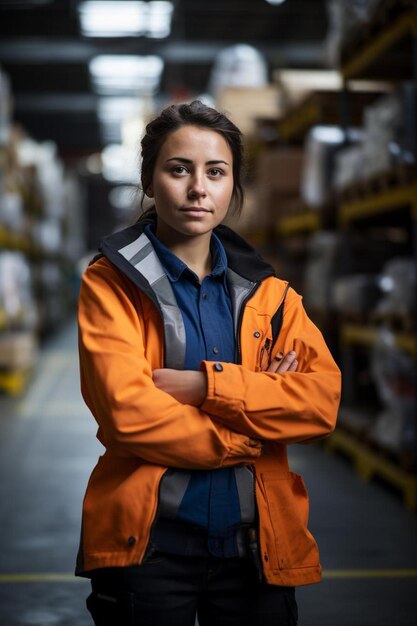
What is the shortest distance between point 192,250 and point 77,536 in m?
2.72

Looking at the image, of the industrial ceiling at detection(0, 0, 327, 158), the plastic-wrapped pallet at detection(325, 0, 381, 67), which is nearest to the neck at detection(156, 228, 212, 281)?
the plastic-wrapped pallet at detection(325, 0, 381, 67)

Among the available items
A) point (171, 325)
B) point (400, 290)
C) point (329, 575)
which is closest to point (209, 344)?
point (171, 325)

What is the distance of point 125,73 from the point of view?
17.7 m

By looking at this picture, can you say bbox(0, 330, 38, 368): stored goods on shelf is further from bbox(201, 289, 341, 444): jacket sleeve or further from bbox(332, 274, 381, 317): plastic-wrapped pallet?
bbox(201, 289, 341, 444): jacket sleeve

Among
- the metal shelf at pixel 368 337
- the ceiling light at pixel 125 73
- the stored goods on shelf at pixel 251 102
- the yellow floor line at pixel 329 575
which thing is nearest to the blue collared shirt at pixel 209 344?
the yellow floor line at pixel 329 575

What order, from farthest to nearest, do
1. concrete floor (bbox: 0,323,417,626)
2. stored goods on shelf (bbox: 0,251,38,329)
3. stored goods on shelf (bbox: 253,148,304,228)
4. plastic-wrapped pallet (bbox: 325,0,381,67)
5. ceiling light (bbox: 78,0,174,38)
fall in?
ceiling light (bbox: 78,0,174,38) → stored goods on shelf (bbox: 0,251,38,329) → stored goods on shelf (bbox: 253,148,304,228) → plastic-wrapped pallet (bbox: 325,0,381,67) → concrete floor (bbox: 0,323,417,626)

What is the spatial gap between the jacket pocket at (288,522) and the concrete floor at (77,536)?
1.42 meters

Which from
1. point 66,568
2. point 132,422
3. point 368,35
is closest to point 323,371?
point 132,422

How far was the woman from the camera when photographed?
1.79m

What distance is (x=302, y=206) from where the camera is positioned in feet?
24.2

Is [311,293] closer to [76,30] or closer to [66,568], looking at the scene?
[66,568]

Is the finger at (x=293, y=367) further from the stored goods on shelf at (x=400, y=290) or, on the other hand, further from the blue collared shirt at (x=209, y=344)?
the stored goods on shelf at (x=400, y=290)

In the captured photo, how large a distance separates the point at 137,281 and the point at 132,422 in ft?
0.96

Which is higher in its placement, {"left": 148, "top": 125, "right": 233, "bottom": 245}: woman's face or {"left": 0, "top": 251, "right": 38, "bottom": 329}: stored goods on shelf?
{"left": 148, "top": 125, "right": 233, "bottom": 245}: woman's face
